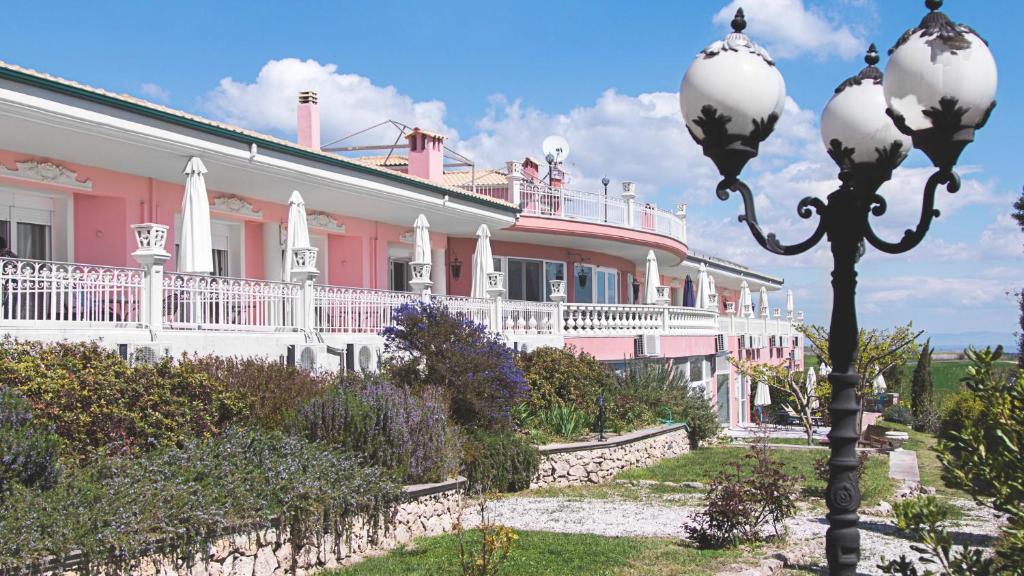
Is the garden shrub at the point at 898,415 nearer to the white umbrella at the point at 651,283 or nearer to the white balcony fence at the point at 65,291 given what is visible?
the white umbrella at the point at 651,283

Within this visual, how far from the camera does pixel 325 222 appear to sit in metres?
21.1

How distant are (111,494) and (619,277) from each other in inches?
1094

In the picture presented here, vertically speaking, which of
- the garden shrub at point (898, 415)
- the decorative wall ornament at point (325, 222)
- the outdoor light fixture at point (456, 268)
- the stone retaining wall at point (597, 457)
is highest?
the decorative wall ornament at point (325, 222)

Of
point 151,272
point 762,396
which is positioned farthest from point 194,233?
point 762,396

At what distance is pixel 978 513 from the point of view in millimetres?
13086

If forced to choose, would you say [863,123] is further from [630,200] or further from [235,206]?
[630,200]

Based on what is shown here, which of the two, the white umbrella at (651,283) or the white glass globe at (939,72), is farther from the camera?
the white umbrella at (651,283)

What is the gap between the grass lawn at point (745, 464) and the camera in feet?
45.8

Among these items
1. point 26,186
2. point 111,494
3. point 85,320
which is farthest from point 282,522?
point 26,186

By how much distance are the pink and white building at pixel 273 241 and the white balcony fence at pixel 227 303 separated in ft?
0.11

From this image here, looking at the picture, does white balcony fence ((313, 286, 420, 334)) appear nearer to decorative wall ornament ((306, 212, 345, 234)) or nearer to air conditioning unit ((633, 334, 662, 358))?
decorative wall ornament ((306, 212, 345, 234))

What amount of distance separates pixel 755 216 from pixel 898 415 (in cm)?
3967

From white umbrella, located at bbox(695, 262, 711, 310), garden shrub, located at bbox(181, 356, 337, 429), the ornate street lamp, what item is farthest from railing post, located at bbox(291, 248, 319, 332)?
white umbrella, located at bbox(695, 262, 711, 310)

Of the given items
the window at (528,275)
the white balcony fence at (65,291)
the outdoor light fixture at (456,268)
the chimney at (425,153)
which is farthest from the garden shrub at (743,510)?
the window at (528,275)
